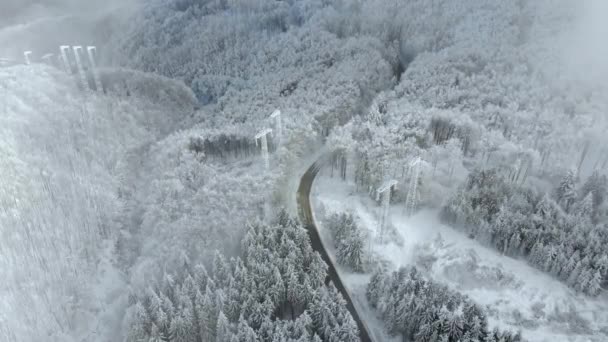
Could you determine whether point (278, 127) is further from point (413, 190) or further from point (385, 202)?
point (413, 190)

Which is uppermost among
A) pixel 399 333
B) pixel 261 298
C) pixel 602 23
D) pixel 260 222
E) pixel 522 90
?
pixel 602 23

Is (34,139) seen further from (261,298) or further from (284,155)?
(261,298)

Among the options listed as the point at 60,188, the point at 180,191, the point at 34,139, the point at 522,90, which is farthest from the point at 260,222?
the point at 522,90

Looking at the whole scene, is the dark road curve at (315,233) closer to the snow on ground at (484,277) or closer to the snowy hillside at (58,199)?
the snow on ground at (484,277)

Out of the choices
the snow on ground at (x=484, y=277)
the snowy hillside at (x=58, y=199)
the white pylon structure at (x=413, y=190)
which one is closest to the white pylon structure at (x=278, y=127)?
the snow on ground at (x=484, y=277)

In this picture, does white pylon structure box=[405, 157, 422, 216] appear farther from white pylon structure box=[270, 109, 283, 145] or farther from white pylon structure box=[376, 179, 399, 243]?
white pylon structure box=[270, 109, 283, 145]

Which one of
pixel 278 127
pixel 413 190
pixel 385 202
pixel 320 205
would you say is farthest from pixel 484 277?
pixel 278 127
